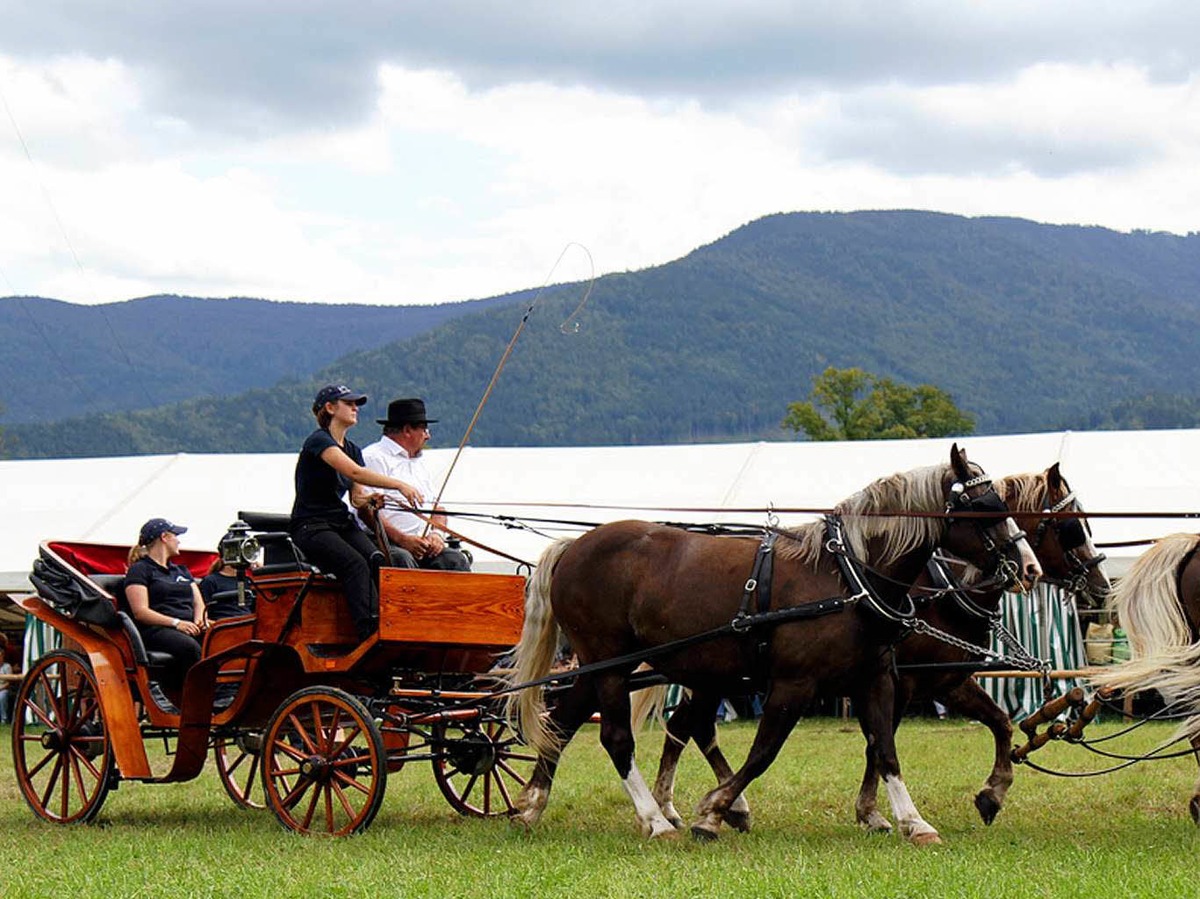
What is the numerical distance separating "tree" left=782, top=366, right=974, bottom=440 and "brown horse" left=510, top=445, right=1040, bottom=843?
4529cm

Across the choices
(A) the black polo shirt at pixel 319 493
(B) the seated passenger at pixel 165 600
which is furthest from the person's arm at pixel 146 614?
(A) the black polo shirt at pixel 319 493

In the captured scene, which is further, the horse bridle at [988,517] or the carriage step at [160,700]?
the carriage step at [160,700]

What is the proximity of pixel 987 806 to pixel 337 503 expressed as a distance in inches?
154

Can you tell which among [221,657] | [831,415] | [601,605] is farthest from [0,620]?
[831,415]

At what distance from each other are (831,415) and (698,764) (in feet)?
149

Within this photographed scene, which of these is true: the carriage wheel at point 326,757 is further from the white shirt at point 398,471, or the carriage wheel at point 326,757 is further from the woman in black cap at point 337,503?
the white shirt at point 398,471

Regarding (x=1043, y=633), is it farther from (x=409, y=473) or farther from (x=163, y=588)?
(x=163, y=588)

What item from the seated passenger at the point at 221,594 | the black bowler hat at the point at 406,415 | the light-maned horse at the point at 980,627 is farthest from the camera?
the seated passenger at the point at 221,594

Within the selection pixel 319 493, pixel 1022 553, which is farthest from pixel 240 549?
pixel 1022 553

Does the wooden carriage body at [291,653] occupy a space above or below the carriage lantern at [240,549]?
below

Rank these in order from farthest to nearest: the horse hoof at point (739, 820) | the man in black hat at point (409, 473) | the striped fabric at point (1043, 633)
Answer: the striped fabric at point (1043, 633)
the man in black hat at point (409, 473)
the horse hoof at point (739, 820)

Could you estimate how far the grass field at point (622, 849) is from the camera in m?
6.48

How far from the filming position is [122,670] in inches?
373

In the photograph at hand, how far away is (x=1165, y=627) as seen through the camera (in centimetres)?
851
